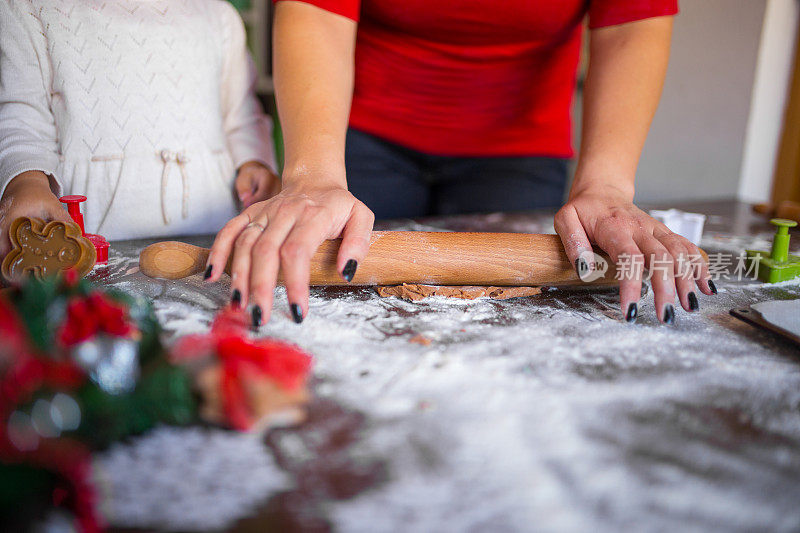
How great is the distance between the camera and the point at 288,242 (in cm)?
61

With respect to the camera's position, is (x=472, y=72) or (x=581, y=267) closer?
(x=581, y=267)

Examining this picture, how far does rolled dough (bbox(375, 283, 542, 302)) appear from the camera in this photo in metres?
0.72

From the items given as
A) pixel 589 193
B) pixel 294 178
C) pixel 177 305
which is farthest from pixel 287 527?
pixel 589 193

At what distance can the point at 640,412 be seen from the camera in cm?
47

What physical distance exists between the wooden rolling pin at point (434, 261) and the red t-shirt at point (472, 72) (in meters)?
0.46

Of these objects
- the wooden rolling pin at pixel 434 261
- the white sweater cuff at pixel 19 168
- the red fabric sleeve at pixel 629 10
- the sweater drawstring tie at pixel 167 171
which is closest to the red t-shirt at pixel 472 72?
the red fabric sleeve at pixel 629 10

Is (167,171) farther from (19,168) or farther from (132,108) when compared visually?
(19,168)

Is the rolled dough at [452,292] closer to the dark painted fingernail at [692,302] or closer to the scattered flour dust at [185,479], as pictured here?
the dark painted fingernail at [692,302]

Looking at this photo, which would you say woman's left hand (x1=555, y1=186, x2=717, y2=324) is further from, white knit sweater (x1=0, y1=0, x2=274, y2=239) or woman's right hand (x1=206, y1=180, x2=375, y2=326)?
white knit sweater (x1=0, y1=0, x2=274, y2=239)

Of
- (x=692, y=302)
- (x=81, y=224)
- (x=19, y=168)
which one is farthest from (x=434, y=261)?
(x=19, y=168)

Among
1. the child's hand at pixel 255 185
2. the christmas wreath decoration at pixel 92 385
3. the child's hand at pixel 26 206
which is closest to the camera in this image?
the christmas wreath decoration at pixel 92 385

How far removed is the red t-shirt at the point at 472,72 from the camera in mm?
974

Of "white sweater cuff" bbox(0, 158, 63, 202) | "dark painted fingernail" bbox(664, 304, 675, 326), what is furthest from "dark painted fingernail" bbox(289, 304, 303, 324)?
"white sweater cuff" bbox(0, 158, 63, 202)

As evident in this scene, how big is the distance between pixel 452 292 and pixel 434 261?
0.16 feet
